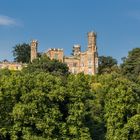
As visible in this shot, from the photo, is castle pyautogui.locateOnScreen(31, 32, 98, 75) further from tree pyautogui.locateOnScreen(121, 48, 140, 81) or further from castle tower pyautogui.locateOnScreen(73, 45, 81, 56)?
tree pyautogui.locateOnScreen(121, 48, 140, 81)

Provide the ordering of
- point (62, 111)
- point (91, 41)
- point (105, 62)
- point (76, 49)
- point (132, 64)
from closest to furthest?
point (62, 111) → point (132, 64) → point (105, 62) → point (91, 41) → point (76, 49)

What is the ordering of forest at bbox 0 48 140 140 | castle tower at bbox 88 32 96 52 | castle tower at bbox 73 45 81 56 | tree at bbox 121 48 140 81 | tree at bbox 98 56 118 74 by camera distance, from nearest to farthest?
1. forest at bbox 0 48 140 140
2. tree at bbox 121 48 140 81
3. tree at bbox 98 56 118 74
4. castle tower at bbox 88 32 96 52
5. castle tower at bbox 73 45 81 56

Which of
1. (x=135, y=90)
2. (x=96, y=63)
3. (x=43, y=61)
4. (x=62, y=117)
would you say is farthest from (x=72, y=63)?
(x=62, y=117)

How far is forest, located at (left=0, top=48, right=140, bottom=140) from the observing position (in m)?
57.4

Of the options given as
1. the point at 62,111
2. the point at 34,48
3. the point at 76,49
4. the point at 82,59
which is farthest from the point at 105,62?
the point at 62,111

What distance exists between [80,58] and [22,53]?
13005 mm

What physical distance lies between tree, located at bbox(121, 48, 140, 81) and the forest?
36.9 m

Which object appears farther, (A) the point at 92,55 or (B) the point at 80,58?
(B) the point at 80,58

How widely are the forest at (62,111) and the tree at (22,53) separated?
70.8 metres

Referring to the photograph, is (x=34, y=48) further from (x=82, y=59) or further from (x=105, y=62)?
(x=105, y=62)

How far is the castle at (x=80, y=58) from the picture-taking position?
128 meters

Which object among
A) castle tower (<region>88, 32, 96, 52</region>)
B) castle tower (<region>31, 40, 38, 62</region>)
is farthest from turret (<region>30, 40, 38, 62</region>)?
castle tower (<region>88, 32, 96, 52</region>)

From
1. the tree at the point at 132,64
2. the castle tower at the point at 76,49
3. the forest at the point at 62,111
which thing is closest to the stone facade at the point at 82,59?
the castle tower at the point at 76,49

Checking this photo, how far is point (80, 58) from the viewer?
430 ft
